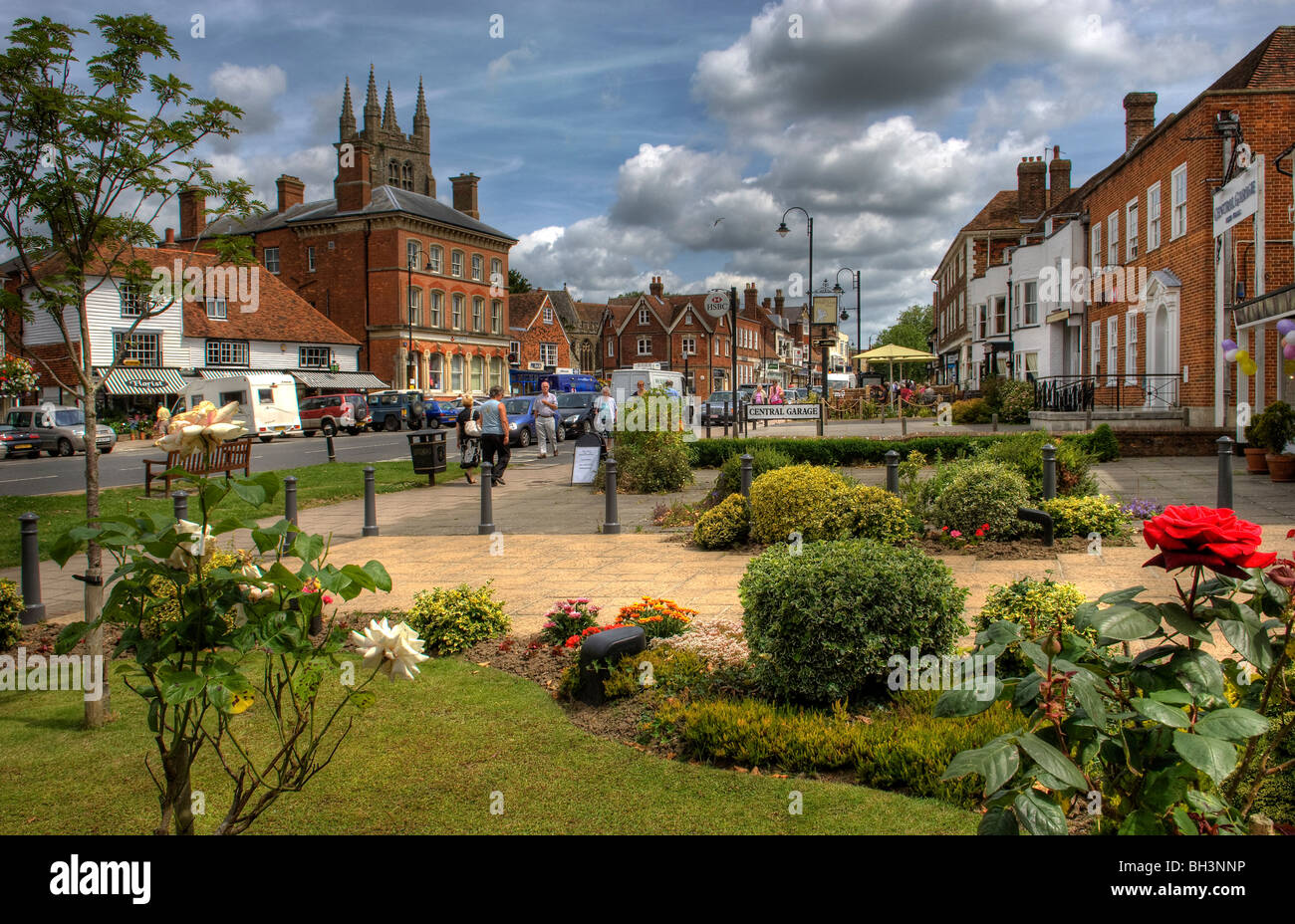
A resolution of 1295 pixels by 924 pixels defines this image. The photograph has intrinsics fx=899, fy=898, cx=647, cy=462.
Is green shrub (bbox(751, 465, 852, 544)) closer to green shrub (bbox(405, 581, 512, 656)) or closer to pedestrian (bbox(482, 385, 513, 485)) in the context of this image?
green shrub (bbox(405, 581, 512, 656))

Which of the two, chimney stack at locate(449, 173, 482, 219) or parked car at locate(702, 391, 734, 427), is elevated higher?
chimney stack at locate(449, 173, 482, 219)

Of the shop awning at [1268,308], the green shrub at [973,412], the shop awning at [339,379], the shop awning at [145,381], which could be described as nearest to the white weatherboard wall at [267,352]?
the shop awning at [339,379]

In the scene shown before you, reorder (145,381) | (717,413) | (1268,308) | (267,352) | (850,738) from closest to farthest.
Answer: (850,738) → (1268,308) → (717,413) → (145,381) → (267,352)

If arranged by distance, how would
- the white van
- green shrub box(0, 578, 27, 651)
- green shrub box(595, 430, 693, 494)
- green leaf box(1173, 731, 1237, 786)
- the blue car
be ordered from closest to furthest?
green leaf box(1173, 731, 1237, 786), green shrub box(0, 578, 27, 651), green shrub box(595, 430, 693, 494), the blue car, the white van

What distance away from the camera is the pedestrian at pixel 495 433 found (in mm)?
17188

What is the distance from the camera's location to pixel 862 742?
426 cm

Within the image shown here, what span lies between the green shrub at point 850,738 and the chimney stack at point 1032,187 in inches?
1950

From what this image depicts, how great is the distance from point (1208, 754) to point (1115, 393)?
27.1 m

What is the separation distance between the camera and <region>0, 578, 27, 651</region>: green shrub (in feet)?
22.6

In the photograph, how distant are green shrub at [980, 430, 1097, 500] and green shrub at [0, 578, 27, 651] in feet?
32.5

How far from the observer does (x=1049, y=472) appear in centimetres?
1050

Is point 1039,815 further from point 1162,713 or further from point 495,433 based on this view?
point 495,433

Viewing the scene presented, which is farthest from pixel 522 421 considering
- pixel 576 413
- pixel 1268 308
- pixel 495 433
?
pixel 1268 308

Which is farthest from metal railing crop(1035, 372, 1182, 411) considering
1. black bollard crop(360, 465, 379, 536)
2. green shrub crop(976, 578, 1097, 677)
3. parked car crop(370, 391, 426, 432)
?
parked car crop(370, 391, 426, 432)
